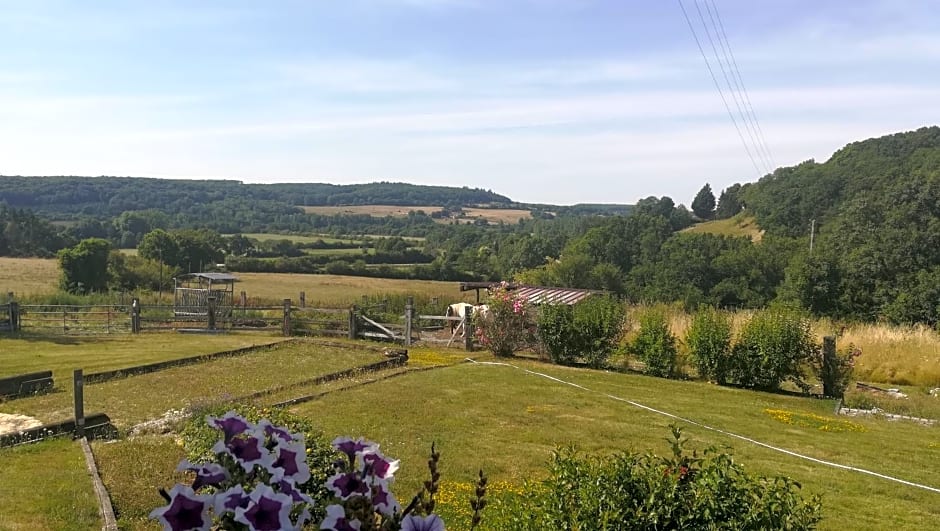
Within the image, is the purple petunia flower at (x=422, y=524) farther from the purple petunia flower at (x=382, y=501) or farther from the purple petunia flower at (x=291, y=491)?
the purple petunia flower at (x=291, y=491)

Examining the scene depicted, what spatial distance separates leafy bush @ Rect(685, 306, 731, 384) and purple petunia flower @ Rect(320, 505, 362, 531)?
1491cm

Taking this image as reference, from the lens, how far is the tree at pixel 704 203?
9875 centimetres

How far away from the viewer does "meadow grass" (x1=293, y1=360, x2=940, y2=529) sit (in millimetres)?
7375

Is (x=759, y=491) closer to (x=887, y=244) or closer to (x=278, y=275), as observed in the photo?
(x=887, y=244)

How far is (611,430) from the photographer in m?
10.0

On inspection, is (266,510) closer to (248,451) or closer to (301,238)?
(248,451)

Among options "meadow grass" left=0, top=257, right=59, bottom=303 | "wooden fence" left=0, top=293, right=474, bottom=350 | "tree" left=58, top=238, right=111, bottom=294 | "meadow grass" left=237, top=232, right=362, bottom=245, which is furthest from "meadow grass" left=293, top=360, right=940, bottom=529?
"meadow grass" left=237, top=232, right=362, bottom=245

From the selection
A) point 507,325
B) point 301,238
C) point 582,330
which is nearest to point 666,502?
point 582,330

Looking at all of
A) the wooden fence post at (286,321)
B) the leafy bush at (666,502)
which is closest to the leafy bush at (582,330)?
the wooden fence post at (286,321)

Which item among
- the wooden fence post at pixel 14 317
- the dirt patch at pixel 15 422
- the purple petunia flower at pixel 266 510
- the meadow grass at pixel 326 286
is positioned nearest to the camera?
the purple petunia flower at pixel 266 510

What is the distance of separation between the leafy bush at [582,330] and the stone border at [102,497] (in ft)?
38.6

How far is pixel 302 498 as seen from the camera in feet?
6.23

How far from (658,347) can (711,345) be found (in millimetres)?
1326

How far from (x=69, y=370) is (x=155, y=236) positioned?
41.2m
